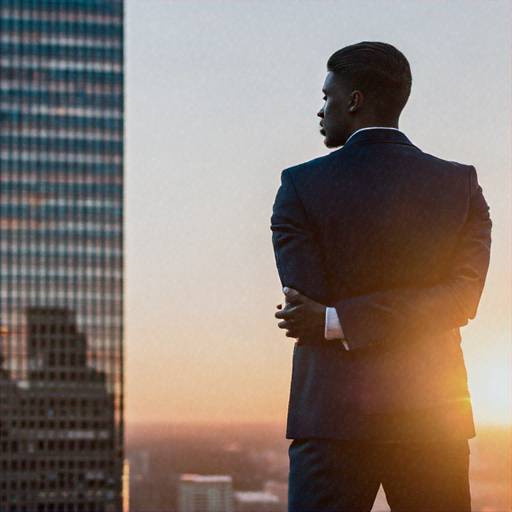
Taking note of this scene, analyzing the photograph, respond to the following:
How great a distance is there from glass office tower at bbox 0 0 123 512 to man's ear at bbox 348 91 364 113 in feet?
492

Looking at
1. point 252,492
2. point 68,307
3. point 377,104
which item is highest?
point 68,307

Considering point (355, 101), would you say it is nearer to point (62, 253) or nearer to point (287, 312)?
point (287, 312)

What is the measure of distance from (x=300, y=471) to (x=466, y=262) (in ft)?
3.15

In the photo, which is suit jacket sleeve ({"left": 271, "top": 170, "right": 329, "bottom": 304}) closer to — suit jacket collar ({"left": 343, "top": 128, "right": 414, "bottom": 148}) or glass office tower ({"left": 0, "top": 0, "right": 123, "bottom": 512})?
suit jacket collar ({"left": 343, "top": 128, "right": 414, "bottom": 148})

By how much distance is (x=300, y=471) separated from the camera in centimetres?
359

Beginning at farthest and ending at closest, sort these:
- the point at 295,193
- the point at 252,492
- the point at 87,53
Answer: the point at 252,492
the point at 87,53
the point at 295,193

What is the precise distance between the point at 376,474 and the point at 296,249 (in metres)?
0.84

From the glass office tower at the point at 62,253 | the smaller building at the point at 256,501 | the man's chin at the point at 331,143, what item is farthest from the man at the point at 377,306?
the smaller building at the point at 256,501

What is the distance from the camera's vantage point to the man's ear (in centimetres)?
383

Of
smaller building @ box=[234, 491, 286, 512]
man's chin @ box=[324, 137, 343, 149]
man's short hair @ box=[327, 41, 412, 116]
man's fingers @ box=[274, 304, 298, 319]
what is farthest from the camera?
smaller building @ box=[234, 491, 286, 512]

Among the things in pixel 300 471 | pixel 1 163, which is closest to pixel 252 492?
pixel 1 163

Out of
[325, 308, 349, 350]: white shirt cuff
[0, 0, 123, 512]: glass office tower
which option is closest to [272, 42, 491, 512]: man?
Answer: [325, 308, 349, 350]: white shirt cuff

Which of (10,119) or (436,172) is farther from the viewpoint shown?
(10,119)

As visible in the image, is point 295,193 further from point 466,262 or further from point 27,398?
point 27,398
